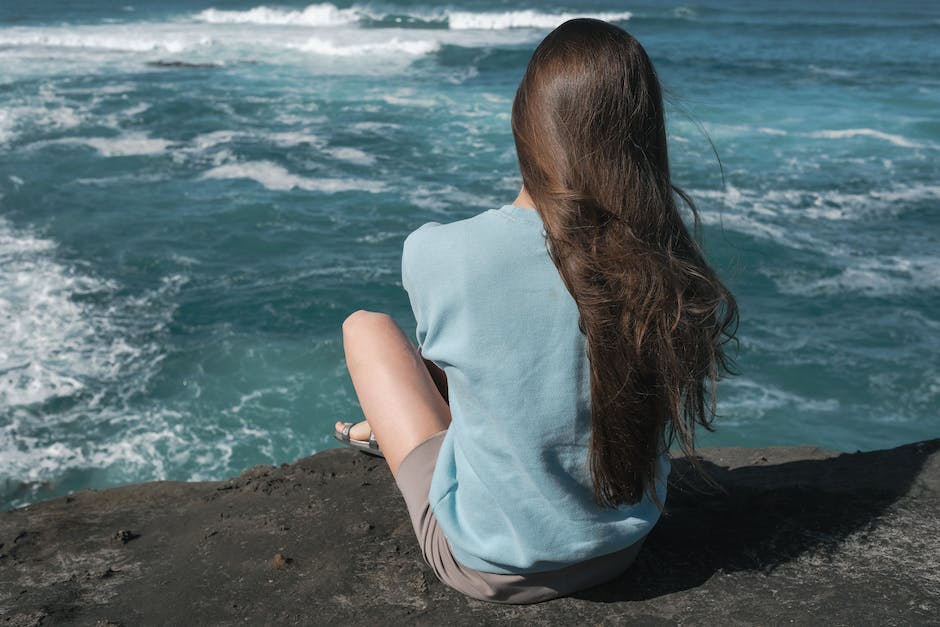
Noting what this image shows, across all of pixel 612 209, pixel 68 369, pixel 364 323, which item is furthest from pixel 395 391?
pixel 68 369

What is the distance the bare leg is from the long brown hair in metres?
0.63

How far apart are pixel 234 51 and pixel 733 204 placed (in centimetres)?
1901

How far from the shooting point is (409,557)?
305 centimetres

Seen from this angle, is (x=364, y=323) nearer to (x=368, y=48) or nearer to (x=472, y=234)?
(x=472, y=234)

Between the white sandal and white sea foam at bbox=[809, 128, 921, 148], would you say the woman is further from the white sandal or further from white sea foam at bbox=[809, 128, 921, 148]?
white sea foam at bbox=[809, 128, 921, 148]

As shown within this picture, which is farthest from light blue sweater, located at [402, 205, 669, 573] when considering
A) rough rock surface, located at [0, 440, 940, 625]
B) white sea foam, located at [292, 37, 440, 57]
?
white sea foam, located at [292, 37, 440, 57]

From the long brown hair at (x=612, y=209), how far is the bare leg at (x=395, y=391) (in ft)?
2.08

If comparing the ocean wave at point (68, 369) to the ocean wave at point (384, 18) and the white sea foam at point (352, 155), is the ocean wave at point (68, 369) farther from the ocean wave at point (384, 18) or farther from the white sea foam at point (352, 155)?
the ocean wave at point (384, 18)

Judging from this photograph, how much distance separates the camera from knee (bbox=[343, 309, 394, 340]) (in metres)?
2.82

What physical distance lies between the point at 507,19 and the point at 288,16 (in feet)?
30.0

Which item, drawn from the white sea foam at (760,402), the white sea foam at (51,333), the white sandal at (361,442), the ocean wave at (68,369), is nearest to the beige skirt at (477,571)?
the white sandal at (361,442)

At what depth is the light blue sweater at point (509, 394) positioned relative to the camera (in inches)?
83.0

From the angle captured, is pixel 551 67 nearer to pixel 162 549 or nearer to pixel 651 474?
pixel 651 474

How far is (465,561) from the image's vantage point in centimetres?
251
